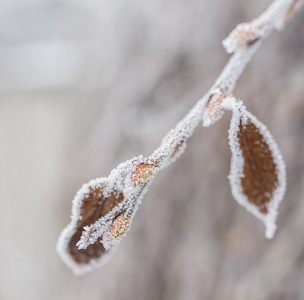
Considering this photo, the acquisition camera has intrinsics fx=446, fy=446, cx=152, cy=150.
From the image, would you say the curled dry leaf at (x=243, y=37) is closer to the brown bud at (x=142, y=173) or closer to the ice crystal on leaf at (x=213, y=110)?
the ice crystal on leaf at (x=213, y=110)

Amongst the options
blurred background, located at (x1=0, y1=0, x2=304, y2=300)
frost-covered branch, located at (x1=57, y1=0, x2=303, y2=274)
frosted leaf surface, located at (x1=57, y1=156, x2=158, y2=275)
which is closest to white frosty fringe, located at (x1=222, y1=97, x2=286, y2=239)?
frost-covered branch, located at (x1=57, y1=0, x2=303, y2=274)

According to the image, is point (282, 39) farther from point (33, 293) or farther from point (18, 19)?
point (18, 19)

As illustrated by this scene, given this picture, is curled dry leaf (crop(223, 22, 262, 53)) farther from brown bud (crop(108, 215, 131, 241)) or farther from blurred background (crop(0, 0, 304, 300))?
blurred background (crop(0, 0, 304, 300))

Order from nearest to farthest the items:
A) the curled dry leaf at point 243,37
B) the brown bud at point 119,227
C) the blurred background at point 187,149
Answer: the brown bud at point 119,227 → the curled dry leaf at point 243,37 → the blurred background at point 187,149

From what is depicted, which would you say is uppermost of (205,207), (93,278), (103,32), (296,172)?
(103,32)

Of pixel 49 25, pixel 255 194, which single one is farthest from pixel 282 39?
pixel 49 25

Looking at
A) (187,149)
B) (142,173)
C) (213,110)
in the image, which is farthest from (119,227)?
(187,149)

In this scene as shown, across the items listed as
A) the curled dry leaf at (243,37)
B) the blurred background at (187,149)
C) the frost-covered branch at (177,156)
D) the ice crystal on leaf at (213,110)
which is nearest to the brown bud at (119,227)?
the frost-covered branch at (177,156)
